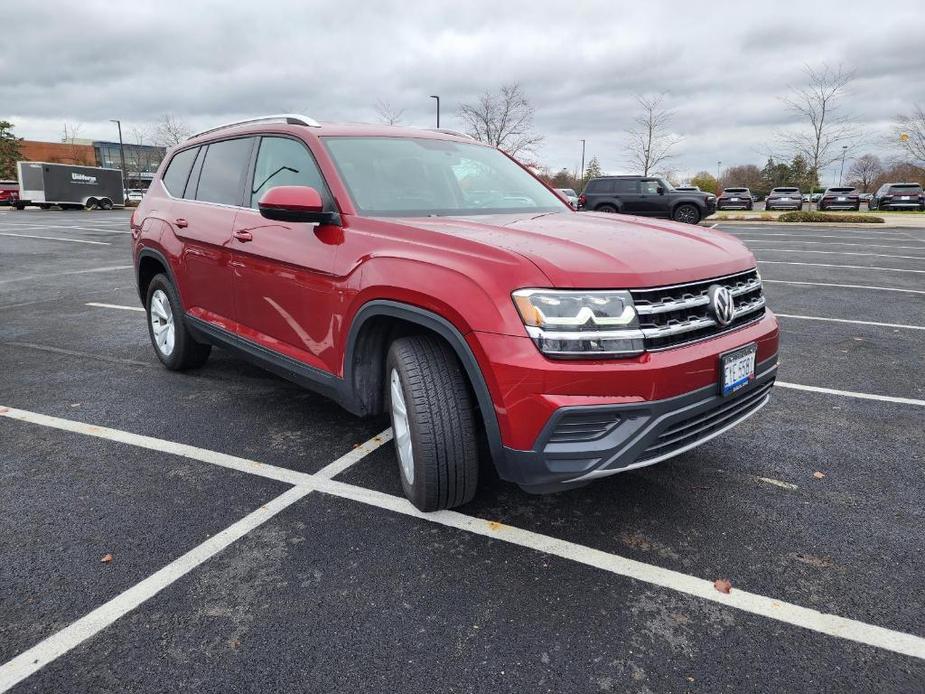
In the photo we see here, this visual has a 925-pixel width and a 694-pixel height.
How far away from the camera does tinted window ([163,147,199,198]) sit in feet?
16.1

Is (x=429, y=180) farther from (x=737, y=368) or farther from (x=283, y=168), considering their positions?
(x=737, y=368)

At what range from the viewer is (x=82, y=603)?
2.37 m

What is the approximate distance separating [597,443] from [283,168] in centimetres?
245

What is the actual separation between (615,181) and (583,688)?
22.3 meters

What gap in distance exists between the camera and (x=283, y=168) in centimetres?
374

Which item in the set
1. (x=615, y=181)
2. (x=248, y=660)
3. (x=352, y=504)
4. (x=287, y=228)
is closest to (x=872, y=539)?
(x=352, y=504)

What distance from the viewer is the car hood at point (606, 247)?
7.97 feet

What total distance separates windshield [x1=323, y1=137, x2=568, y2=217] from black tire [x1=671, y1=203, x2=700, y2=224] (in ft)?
64.6

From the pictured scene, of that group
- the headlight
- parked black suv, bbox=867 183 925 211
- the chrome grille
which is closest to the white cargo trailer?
the headlight

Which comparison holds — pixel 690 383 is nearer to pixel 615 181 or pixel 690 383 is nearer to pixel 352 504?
pixel 352 504

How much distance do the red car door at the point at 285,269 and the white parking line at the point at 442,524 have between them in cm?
62

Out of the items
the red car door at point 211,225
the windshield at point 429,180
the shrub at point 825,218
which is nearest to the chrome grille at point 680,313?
the windshield at point 429,180

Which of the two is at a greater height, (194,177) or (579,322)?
(194,177)

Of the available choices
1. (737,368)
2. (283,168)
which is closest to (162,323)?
(283,168)
